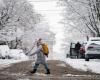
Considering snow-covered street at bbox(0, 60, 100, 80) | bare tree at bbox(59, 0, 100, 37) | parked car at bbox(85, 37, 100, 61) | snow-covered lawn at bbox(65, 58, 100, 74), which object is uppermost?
bare tree at bbox(59, 0, 100, 37)

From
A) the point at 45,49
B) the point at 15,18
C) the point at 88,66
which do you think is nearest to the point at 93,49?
the point at 88,66

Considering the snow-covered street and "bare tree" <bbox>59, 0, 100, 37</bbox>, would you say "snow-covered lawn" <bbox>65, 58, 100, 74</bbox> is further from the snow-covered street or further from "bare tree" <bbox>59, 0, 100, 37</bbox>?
"bare tree" <bbox>59, 0, 100, 37</bbox>

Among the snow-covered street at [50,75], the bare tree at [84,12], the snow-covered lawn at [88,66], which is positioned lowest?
the snow-covered lawn at [88,66]

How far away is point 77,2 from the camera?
1452 inches

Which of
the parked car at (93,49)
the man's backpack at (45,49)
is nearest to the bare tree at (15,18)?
the parked car at (93,49)

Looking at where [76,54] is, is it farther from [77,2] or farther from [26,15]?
[26,15]

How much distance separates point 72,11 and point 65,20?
788cm

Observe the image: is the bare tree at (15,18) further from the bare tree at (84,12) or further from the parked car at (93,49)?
the parked car at (93,49)

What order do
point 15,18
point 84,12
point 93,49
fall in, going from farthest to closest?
point 15,18 → point 84,12 → point 93,49

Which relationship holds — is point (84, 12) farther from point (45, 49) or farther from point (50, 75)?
point (50, 75)

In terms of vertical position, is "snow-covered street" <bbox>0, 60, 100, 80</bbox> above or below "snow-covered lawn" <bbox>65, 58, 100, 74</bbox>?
above

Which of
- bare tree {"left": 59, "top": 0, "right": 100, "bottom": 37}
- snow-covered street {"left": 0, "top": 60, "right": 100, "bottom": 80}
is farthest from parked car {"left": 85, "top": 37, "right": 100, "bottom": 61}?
bare tree {"left": 59, "top": 0, "right": 100, "bottom": 37}

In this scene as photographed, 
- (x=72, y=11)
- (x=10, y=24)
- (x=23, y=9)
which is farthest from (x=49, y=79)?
(x=23, y=9)

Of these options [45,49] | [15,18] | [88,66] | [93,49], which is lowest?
[88,66]
